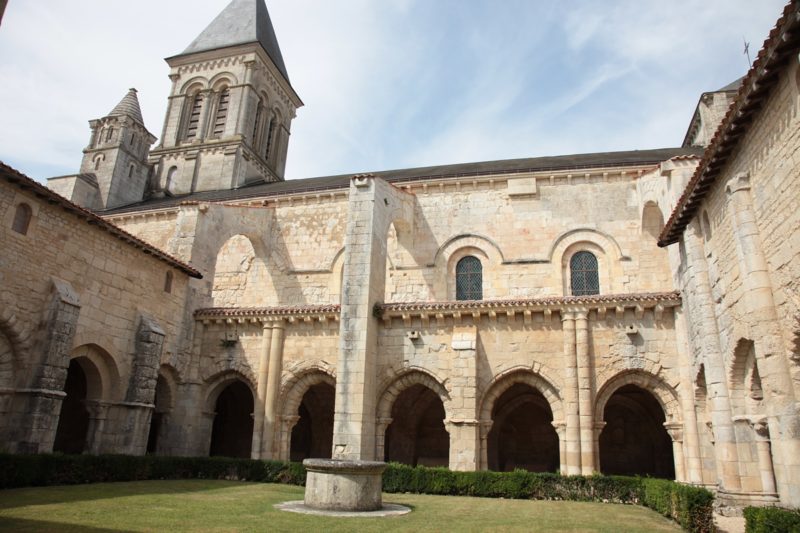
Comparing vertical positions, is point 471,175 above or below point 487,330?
above

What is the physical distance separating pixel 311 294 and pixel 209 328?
13.4ft

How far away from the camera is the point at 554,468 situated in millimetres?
19688

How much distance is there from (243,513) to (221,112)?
29699mm

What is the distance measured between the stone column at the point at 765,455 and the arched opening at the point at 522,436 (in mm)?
9409

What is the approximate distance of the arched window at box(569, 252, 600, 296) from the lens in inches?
747

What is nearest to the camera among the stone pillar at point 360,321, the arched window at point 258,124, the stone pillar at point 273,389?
the stone pillar at point 360,321

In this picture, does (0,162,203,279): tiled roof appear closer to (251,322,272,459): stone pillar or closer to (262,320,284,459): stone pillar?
(251,322,272,459): stone pillar

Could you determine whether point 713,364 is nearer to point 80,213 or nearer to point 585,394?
point 585,394

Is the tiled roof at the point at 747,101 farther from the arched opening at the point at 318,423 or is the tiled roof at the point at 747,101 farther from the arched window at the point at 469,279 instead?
the arched opening at the point at 318,423

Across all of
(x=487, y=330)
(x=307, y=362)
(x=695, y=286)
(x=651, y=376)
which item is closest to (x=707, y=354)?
(x=695, y=286)

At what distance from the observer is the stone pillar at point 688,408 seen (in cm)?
1381

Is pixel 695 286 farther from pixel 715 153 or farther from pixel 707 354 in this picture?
pixel 715 153

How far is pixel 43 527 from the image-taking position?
7316 millimetres

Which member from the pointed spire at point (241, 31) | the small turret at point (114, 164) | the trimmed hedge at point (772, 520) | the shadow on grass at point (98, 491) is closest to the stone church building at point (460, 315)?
the shadow on grass at point (98, 491)
